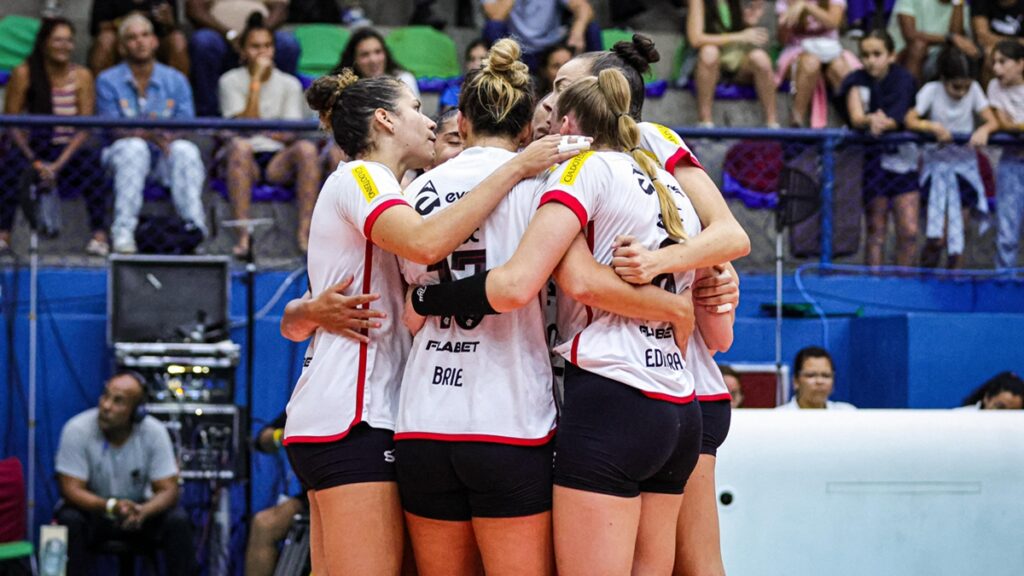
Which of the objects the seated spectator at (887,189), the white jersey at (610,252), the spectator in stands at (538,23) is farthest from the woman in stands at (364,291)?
the spectator in stands at (538,23)

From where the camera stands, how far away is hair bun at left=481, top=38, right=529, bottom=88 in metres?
3.07

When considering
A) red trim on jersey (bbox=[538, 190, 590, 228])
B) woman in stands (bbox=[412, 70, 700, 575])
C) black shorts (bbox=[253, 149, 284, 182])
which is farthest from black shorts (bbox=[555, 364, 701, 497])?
black shorts (bbox=[253, 149, 284, 182])

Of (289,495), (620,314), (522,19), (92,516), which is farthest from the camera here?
(522,19)

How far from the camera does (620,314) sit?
301 centimetres

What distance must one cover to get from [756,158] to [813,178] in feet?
1.47

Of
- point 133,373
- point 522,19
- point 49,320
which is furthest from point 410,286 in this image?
point 522,19

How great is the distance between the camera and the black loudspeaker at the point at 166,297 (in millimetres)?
6910

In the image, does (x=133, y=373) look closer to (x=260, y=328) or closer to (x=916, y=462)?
(x=260, y=328)

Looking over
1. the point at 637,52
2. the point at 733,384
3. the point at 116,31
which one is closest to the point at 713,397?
the point at 637,52

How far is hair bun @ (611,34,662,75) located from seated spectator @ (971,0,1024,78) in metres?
6.37

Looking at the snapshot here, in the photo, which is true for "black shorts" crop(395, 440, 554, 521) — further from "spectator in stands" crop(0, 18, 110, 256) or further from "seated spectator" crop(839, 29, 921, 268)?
"seated spectator" crop(839, 29, 921, 268)

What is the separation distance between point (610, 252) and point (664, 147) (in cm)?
45

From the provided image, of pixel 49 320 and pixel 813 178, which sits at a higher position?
pixel 813 178

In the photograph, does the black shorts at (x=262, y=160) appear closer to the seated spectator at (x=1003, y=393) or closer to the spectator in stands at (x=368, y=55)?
the spectator in stands at (x=368, y=55)
